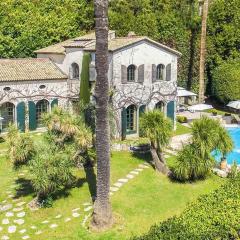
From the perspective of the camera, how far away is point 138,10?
49.1 meters

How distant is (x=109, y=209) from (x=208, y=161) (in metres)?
7.83

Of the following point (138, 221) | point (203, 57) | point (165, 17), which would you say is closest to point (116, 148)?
point (138, 221)

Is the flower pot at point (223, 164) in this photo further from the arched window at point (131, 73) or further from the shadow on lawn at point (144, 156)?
the arched window at point (131, 73)

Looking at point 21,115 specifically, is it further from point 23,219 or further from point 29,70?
point 23,219

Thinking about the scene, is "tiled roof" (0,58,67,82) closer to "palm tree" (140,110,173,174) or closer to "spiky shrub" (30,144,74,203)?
"palm tree" (140,110,173,174)

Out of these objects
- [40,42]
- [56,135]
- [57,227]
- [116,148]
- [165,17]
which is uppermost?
[165,17]

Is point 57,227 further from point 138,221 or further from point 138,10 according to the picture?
point 138,10

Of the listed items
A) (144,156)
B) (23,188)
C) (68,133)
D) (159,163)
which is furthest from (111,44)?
(23,188)

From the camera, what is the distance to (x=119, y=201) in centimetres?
2188

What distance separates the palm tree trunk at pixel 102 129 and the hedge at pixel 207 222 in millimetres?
4133

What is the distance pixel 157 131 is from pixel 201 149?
2.93 metres

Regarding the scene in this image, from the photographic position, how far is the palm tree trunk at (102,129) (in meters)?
18.1

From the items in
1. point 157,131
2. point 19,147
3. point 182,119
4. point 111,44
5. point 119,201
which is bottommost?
point 119,201

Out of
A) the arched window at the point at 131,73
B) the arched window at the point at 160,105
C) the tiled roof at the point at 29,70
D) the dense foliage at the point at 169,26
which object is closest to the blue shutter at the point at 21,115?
the tiled roof at the point at 29,70
